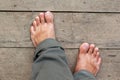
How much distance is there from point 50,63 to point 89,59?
0.26 metres

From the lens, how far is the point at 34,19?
4.02 ft

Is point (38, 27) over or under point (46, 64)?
over

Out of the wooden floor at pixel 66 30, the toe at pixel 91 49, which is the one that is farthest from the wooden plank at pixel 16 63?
the toe at pixel 91 49

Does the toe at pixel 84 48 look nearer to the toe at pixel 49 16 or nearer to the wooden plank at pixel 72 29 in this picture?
the wooden plank at pixel 72 29

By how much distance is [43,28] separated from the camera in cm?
127

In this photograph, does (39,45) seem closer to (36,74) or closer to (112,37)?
(36,74)

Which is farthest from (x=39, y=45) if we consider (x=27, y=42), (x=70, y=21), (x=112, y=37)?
(x=112, y=37)

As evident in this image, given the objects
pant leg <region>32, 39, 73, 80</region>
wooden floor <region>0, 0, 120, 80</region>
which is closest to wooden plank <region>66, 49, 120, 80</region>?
wooden floor <region>0, 0, 120, 80</region>

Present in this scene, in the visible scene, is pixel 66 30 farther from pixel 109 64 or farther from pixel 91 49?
pixel 109 64

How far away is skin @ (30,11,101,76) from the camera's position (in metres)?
1.23

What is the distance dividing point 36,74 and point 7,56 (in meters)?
0.18

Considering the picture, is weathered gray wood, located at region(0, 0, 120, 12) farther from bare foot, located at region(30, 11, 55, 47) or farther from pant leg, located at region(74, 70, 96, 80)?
pant leg, located at region(74, 70, 96, 80)

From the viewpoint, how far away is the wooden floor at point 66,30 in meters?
1.21

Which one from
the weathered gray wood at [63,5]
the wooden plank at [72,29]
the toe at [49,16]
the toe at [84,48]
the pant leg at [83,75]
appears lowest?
the pant leg at [83,75]
